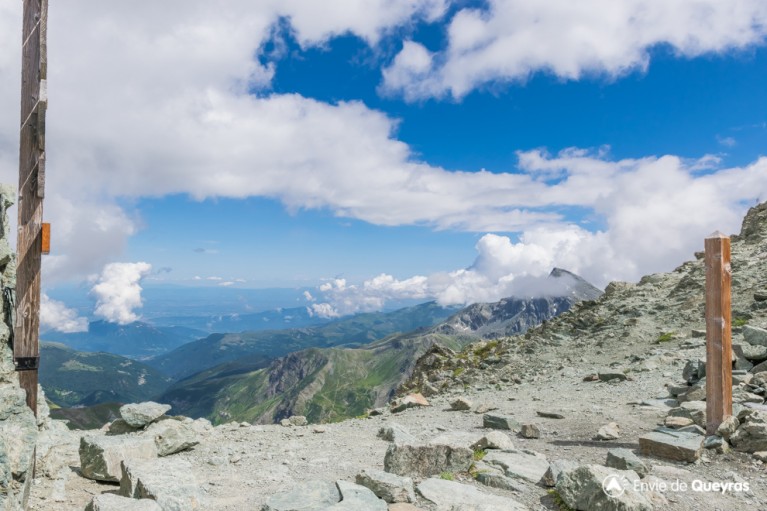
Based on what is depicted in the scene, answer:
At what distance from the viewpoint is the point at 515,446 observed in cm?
1373

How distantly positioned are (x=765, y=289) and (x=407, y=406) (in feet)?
81.9

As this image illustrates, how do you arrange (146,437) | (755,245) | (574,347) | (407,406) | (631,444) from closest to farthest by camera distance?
(146,437)
(631,444)
(407,406)
(574,347)
(755,245)

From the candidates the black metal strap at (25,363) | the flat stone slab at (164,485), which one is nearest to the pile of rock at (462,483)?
the flat stone slab at (164,485)

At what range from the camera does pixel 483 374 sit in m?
29.8

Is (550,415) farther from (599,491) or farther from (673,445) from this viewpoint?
(599,491)

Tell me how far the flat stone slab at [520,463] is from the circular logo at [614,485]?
2.02 m

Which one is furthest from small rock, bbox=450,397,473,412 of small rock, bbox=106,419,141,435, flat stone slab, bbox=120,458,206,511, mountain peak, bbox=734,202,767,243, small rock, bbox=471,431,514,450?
mountain peak, bbox=734,202,767,243

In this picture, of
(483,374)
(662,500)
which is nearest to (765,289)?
(483,374)

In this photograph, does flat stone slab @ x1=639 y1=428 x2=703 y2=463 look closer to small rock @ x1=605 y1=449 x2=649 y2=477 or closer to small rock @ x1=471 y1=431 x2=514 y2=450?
small rock @ x1=605 y1=449 x2=649 y2=477

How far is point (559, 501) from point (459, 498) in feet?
6.90

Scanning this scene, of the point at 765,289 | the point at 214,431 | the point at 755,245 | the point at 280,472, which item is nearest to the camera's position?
the point at 280,472

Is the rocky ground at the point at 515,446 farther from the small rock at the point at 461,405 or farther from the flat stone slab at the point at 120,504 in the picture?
the flat stone slab at the point at 120,504

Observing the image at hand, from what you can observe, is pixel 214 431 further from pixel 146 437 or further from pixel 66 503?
pixel 66 503

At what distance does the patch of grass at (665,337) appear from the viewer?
2877 centimetres
